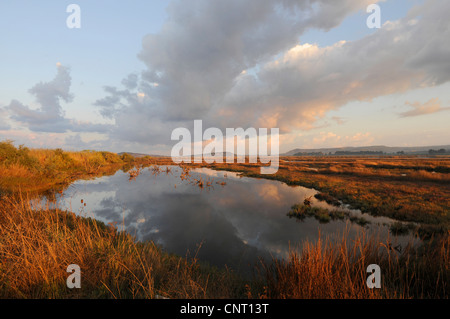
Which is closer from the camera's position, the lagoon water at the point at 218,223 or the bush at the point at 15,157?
the lagoon water at the point at 218,223

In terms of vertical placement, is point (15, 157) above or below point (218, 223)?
above

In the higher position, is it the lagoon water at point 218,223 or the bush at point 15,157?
the bush at point 15,157

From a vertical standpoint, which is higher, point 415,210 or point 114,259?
point 114,259

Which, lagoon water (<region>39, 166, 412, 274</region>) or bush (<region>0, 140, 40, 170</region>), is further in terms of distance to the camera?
bush (<region>0, 140, 40, 170</region>)

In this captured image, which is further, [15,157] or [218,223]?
[15,157]

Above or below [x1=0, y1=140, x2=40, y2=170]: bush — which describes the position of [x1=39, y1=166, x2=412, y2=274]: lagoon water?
below

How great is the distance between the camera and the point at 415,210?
1212 cm

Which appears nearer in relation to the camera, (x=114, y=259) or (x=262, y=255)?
(x=114, y=259)
